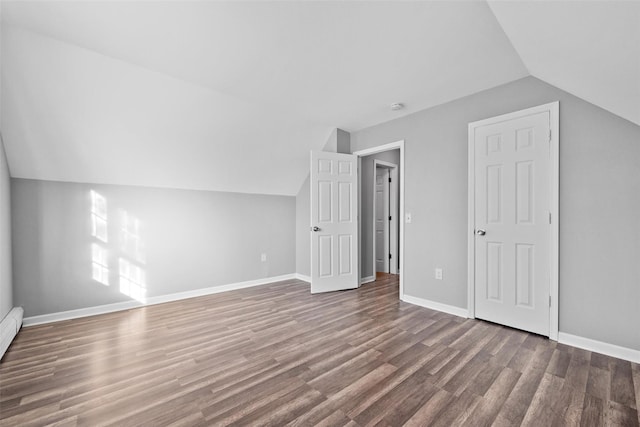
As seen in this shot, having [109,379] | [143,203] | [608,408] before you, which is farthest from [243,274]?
[608,408]

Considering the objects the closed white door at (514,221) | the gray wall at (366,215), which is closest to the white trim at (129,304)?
the gray wall at (366,215)

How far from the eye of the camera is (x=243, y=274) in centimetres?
442

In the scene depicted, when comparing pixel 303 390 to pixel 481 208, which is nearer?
pixel 303 390

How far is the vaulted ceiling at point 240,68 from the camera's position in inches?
70.5

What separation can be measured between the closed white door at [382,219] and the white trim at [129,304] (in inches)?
87.1

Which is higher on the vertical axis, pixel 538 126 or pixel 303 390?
pixel 538 126

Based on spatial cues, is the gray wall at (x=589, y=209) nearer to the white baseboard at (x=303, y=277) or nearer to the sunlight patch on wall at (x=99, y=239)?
the white baseboard at (x=303, y=277)

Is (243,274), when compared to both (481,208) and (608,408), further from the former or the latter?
(608,408)

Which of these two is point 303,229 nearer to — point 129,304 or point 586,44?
point 129,304

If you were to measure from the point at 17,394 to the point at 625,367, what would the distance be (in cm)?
423

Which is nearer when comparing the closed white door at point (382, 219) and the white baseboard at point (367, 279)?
the white baseboard at point (367, 279)

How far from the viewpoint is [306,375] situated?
193 cm

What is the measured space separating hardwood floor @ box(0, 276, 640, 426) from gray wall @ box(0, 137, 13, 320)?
381 millimetres

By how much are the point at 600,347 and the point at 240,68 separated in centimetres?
397
